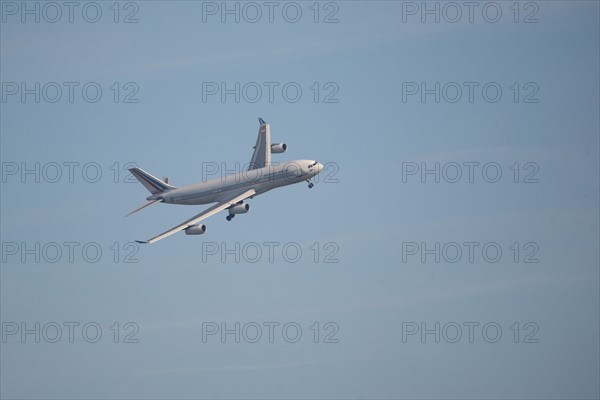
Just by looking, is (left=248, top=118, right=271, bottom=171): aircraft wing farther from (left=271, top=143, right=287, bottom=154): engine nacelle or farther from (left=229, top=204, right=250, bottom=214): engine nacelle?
(left=229, top=204, right=250, bottom=214): engine nacelle

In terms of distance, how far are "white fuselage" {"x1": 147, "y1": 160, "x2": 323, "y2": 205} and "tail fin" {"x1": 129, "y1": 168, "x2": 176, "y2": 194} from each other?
4.25m

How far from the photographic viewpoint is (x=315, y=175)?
163000mm

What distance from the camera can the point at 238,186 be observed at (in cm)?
16875

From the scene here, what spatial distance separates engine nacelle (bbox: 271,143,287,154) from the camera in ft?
589

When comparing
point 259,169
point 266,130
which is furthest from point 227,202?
point 266,130

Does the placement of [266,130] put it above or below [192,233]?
above

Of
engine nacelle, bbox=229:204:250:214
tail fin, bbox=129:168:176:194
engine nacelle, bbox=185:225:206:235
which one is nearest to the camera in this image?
engine nacelle, bbox=185:225:206:235

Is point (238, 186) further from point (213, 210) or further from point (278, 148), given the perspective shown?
point (278, 148)

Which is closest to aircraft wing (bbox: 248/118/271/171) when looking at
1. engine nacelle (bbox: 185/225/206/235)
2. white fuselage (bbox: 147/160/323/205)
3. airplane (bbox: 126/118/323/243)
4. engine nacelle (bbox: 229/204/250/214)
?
airplane (bbox: 126/118/323/243)

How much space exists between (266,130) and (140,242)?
134ft

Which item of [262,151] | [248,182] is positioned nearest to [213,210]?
[248,182]

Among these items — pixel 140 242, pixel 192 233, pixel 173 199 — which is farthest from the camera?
pixel 173 199

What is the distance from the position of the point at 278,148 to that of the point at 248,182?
14.5 metres

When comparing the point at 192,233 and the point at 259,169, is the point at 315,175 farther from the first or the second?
the point at 192,233
